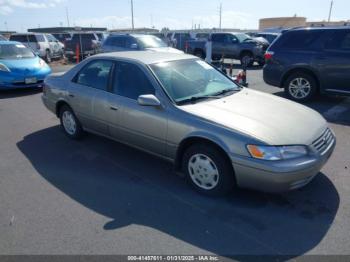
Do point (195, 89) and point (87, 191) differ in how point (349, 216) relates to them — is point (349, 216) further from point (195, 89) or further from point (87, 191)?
point (87, 191)

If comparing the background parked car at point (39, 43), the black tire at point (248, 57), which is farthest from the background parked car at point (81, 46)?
the black tire at point (248, 57)

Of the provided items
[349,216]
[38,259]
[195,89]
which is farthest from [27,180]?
[349,216]

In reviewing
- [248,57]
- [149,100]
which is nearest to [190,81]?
[149,100]

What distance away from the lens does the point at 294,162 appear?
3111 millimetres

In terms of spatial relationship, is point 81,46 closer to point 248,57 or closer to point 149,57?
point 248,57

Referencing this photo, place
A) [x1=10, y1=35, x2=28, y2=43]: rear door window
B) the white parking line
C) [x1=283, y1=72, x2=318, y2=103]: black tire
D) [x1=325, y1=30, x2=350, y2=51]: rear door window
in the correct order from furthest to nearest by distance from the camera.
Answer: [x1=10, y1=35, x2=28, y2=43]: rear door window → [x1=283, y1=72, x2=318, y2=103]: black tire → [x1=325, y1=30, x2=350, y2=51]: rear door window → the white parking line

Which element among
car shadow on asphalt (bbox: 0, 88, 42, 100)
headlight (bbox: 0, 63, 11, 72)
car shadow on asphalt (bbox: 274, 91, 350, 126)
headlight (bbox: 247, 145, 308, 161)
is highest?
headlight (bbox: 247, 145, 308, 161)

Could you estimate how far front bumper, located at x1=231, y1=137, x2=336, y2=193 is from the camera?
3.08 m

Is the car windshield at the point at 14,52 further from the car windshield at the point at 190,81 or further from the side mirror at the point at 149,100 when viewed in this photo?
the side mirror at the point at 149,100

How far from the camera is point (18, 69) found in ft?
30.6

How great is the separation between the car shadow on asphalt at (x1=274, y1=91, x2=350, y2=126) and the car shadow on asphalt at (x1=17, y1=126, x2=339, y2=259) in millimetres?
3049

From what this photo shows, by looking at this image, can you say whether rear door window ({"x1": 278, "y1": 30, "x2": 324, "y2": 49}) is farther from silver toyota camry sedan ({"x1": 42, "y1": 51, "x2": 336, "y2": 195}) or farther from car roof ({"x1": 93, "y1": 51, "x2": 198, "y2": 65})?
car roof ({"x1": 93, "y1": 51, "x2": 198, "y2": 65})

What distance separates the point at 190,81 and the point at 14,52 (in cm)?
853

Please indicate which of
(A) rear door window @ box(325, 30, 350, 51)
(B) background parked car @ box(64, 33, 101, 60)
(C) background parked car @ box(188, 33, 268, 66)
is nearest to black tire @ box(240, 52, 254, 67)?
(C) background parked car @ box(188, 33, 268, 66)
